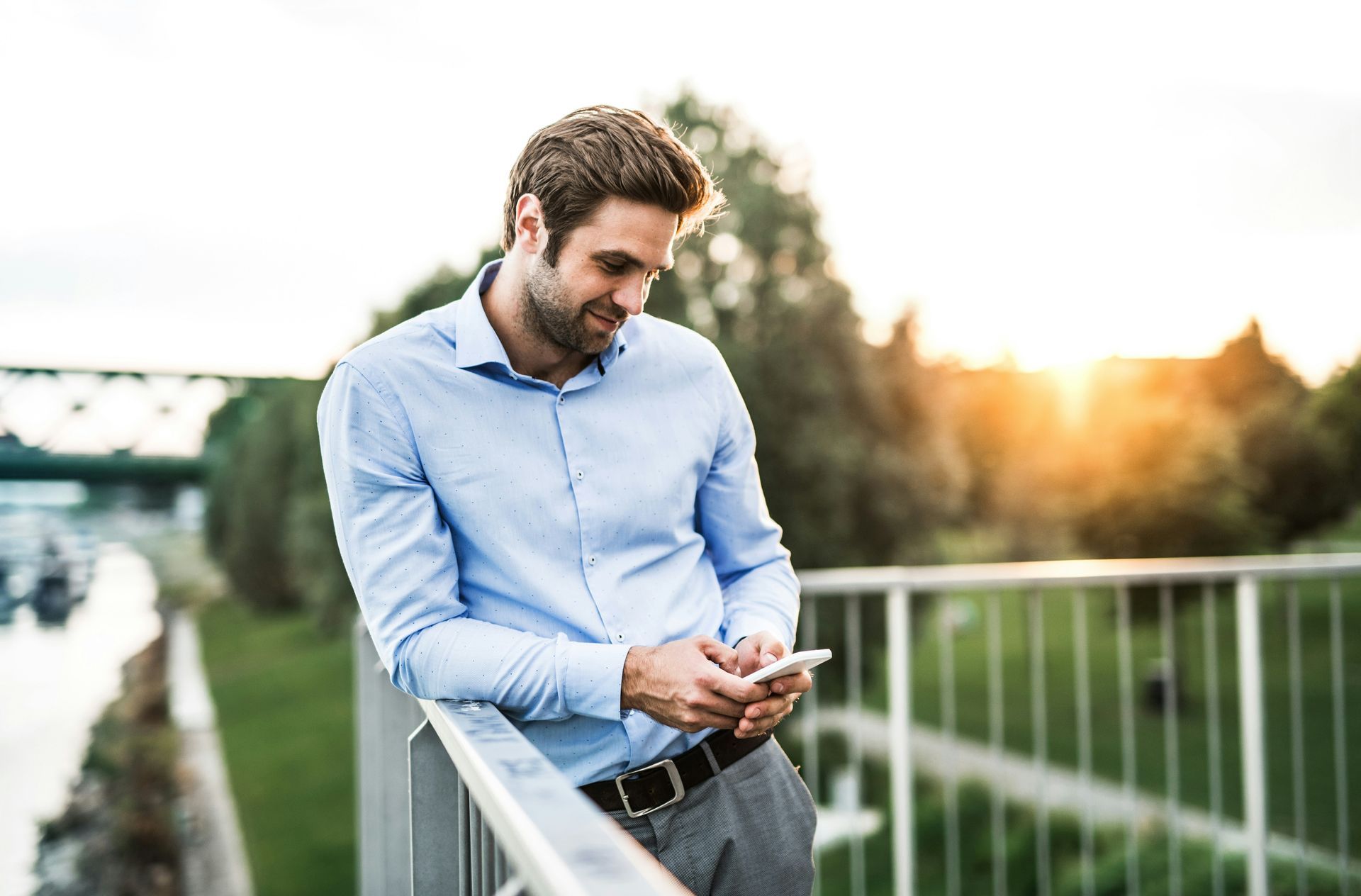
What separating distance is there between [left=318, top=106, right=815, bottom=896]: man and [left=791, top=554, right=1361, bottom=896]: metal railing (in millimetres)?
1406

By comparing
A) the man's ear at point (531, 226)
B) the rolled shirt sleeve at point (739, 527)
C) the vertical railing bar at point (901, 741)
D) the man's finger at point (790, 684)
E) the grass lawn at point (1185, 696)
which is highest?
the man's ear at point (531, 226)

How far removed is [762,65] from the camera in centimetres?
1505

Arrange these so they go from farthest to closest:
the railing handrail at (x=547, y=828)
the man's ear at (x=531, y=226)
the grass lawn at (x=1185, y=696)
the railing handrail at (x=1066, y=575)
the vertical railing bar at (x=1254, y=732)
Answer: the grass lawn at (x=1185, y=696) → the vertical railing bar at (x=1254, y=732) → the railing handrail at (x=1066, y=575) → the man's ear at (x=531, y=226) → the railing handrail at (x=547, y=828)

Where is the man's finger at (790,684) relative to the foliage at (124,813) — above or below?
above

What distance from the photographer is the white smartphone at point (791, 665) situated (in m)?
1.32

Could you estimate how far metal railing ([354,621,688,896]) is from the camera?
69cm

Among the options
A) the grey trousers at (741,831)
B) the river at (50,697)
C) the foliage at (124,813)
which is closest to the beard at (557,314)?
the grey trousers at (741,831)

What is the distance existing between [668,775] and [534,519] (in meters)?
0.41

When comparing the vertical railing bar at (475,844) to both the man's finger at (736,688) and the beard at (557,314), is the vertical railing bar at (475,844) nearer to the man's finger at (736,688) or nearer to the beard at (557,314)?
the man's finger at (736,688)

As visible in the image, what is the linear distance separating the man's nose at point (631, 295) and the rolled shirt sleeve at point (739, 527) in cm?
23

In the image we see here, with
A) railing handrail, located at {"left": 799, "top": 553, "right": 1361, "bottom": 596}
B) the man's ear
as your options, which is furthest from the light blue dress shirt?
railing handrail, located at {"left": 799, "top": 553, "right": 1361, "bottom": 596}

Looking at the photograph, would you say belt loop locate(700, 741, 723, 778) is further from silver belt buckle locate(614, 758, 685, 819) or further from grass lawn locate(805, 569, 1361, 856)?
grass lawn locate(805, 569, 1361, 856)

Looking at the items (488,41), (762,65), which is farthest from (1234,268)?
(488,41)

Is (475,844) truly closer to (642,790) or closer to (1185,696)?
(642,790)
